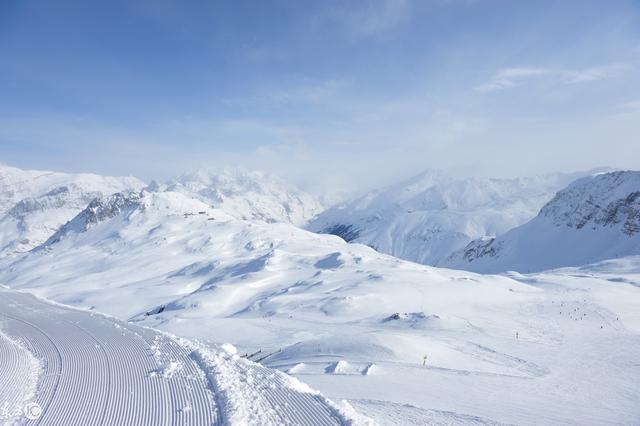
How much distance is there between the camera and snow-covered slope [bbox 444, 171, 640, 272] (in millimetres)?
131625

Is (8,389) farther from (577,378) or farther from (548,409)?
(577,378)

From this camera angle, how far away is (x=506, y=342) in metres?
31.7

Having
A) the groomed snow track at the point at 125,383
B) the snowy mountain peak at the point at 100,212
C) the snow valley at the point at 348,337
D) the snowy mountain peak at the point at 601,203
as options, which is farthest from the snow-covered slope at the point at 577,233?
the snowy mountain peak at the point at 100,212

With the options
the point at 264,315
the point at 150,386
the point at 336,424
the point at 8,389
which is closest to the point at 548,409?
the point at 336,424

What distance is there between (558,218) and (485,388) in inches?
6586

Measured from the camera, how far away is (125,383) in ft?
61.4

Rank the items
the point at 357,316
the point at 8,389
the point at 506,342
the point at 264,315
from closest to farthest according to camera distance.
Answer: the point at 8,389 → the point at 506,342 → the point at 357,316 → the point at 264,315

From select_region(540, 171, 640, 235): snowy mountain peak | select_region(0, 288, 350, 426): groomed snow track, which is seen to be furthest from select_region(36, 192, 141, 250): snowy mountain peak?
select_region(540, 171, 640, 235): snowy mountain peak

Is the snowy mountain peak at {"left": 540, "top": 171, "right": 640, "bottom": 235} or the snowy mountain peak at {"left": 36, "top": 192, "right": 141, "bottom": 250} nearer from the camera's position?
the snowy mountain peak at {"left": 540, "top": 171, "right": 640, "bottom": 235}

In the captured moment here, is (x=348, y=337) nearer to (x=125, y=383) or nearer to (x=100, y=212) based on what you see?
(x=125, y=383)

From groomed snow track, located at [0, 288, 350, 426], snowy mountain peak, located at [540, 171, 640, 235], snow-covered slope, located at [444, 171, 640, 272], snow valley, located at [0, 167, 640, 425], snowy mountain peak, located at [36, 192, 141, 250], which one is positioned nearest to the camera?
groomed snow track, located at [0, 288, 350, 426]

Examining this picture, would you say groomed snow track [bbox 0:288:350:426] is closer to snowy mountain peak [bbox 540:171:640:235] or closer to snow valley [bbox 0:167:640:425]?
snow valley [bbox 0:167:640:425]

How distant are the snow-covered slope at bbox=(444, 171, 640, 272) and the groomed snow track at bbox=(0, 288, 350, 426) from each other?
132294 mm

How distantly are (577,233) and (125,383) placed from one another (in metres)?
165
